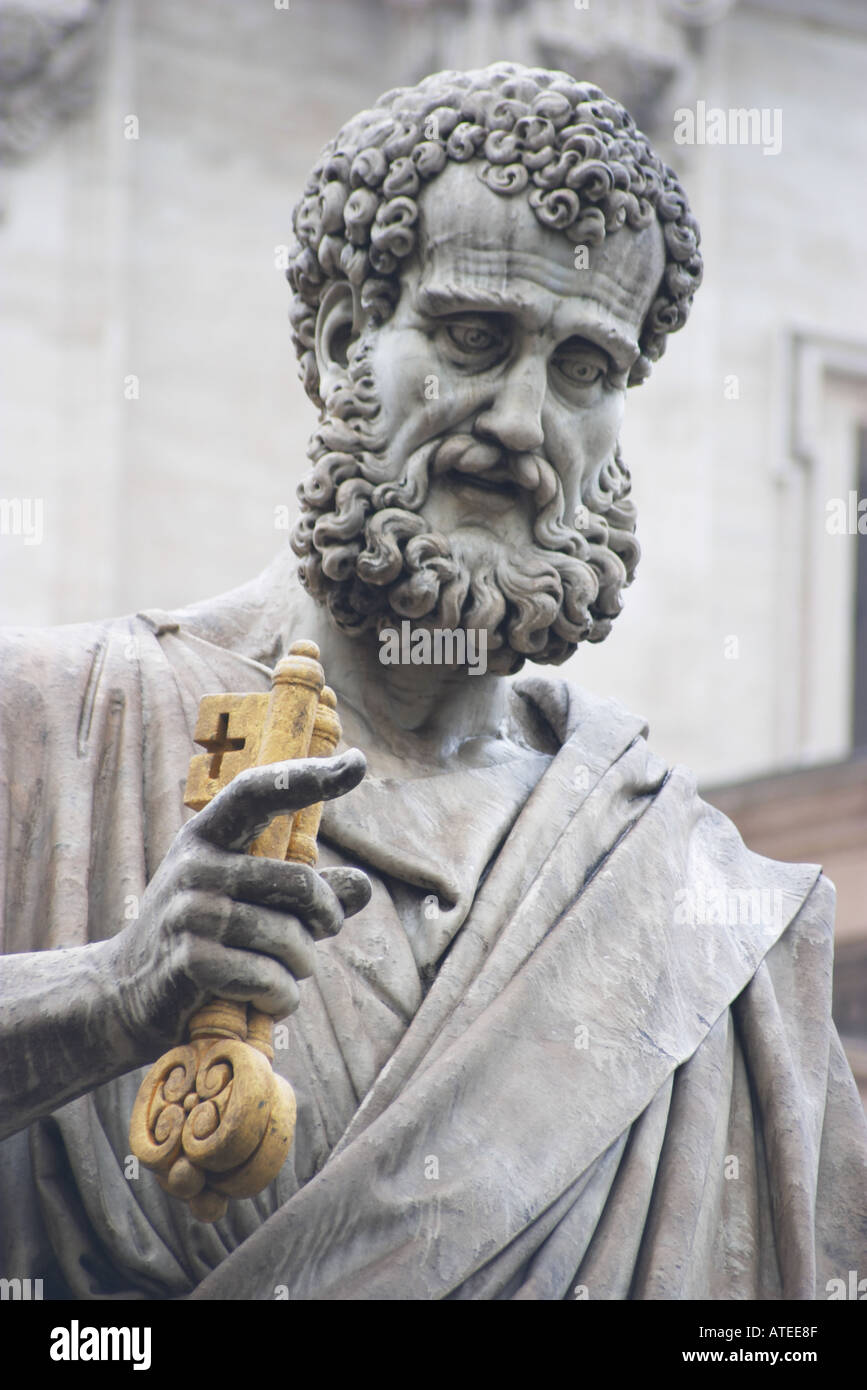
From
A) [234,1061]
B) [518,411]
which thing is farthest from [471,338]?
[234,1061]

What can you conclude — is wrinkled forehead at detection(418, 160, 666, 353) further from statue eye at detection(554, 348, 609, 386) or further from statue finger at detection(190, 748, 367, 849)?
statue finger at detection(190, 748, 367, 849)

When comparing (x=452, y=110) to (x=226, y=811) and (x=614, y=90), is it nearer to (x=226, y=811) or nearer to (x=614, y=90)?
(x=226, y=811)

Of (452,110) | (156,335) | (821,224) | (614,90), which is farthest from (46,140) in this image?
(452,110)

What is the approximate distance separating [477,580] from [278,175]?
989cm

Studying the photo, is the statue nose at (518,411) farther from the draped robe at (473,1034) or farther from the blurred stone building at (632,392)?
Result: the blurred stone building at (632,392)

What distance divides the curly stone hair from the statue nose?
0.23 m

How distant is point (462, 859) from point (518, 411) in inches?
27.4

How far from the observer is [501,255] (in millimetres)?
5555

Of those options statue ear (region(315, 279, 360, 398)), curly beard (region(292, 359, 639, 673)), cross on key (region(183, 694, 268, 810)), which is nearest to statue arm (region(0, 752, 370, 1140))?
cross on key (region(183, 694, 268, 810))

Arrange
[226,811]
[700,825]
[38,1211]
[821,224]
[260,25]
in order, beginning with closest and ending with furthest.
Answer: [226,811] < [38,1211] < [700,825] < [260,25] < [821,224]

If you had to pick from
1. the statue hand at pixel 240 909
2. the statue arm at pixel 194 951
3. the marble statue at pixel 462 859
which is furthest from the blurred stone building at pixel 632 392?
the statue hand at pixel 240 909

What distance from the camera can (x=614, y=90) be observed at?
1496cm

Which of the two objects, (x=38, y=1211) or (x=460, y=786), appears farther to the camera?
(x=460, y=786)

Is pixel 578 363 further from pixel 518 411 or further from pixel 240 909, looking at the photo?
pixel 240 909
